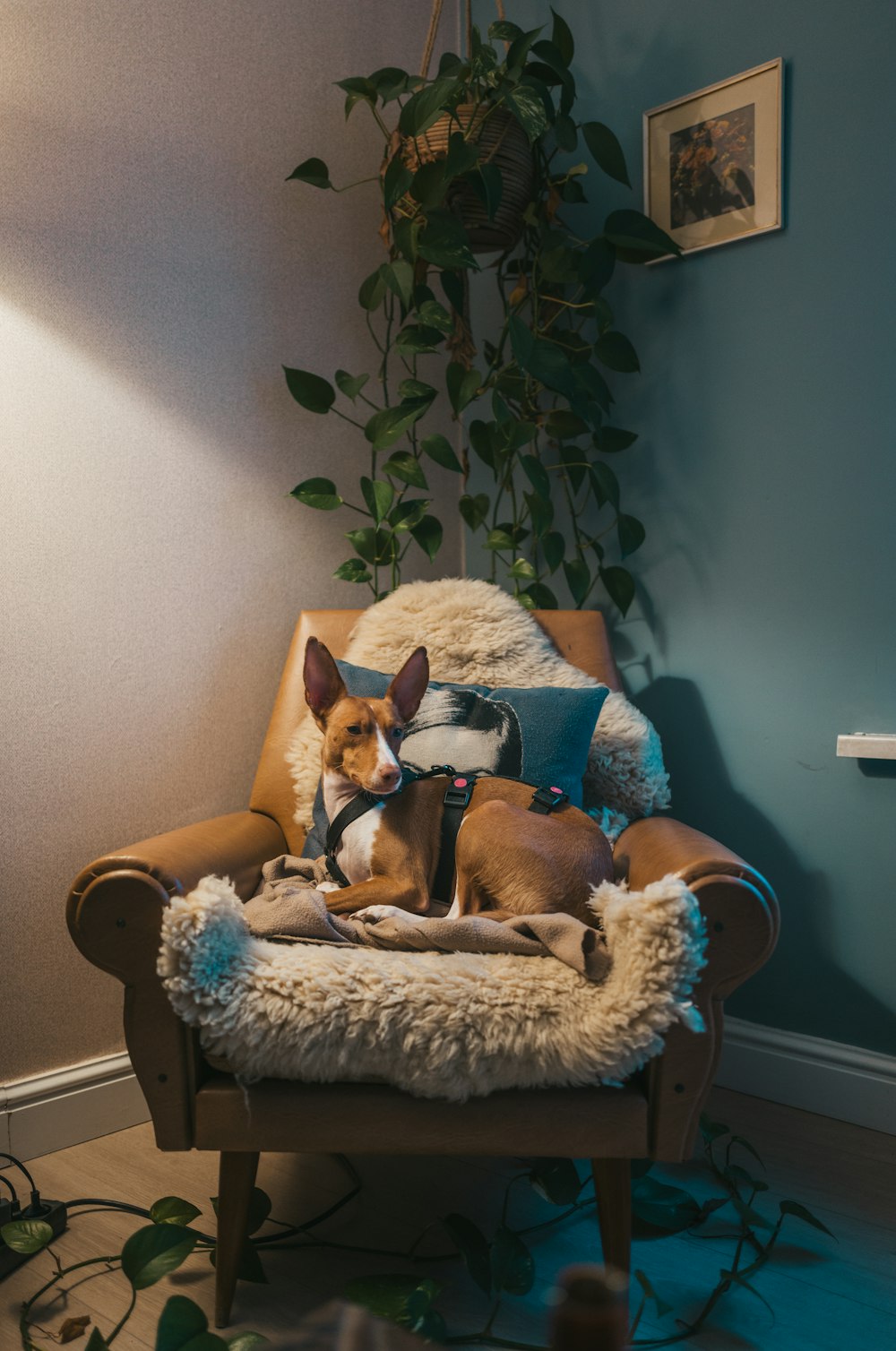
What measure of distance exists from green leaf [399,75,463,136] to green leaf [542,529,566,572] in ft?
2.82

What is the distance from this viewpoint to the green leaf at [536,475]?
1.92 m

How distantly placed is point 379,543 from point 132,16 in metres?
1.17

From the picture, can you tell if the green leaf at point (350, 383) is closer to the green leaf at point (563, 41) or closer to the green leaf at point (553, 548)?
the green leaf at point (553, 548)

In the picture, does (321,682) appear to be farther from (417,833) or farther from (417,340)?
(417,340)

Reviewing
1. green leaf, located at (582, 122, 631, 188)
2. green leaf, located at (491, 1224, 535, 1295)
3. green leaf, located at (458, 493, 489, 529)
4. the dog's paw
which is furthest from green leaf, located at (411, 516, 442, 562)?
green leaf, located at (491, 1224, 535, 1295)

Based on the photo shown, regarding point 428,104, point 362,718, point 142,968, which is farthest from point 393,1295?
point 428,104

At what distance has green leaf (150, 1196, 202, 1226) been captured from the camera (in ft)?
4.53

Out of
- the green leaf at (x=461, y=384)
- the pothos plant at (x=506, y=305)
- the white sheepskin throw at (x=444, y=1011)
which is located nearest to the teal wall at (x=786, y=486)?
the pothos plant at (x=506, y=305)

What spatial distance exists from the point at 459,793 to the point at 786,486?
1003mm

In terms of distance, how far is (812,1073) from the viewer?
6.16 ft

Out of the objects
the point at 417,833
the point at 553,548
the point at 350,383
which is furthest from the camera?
the point at 553,548

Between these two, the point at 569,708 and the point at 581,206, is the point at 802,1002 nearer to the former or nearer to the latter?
the point at 569,708

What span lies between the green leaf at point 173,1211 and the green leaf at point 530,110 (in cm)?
198

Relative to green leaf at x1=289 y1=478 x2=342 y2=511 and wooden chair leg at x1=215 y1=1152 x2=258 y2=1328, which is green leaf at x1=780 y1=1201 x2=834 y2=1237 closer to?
wooden chair leg at x1=215 y1=1152 x2=258 y2=1328
